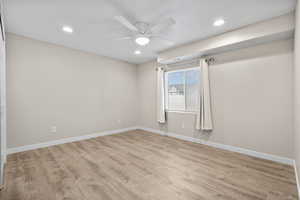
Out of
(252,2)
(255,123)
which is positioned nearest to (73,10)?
(252,2)

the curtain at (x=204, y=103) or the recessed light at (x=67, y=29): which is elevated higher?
the recessed light at (x=67, y=29)

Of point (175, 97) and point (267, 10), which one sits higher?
point (267, 10)

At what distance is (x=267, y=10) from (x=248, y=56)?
35.9 inches

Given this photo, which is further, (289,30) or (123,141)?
(123,141)

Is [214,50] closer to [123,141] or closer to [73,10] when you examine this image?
[73,10]

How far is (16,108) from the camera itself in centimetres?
288

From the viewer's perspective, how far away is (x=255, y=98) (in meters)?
2.73

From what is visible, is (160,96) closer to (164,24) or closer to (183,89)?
(183,89)

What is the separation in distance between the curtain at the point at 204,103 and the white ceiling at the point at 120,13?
821 mm

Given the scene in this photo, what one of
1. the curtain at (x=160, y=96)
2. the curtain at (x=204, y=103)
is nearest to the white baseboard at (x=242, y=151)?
the curtain at (x=204, y=103)

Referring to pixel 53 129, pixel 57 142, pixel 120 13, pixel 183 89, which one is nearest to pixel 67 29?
pixel 120 13

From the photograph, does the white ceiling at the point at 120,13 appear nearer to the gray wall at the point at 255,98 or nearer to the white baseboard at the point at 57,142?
the gray wall at the point at 255,98

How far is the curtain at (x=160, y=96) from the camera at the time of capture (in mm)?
4371

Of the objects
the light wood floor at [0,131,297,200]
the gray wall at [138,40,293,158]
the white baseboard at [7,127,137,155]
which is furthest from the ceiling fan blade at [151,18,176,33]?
the white baseboard at [7,127,137,155]
